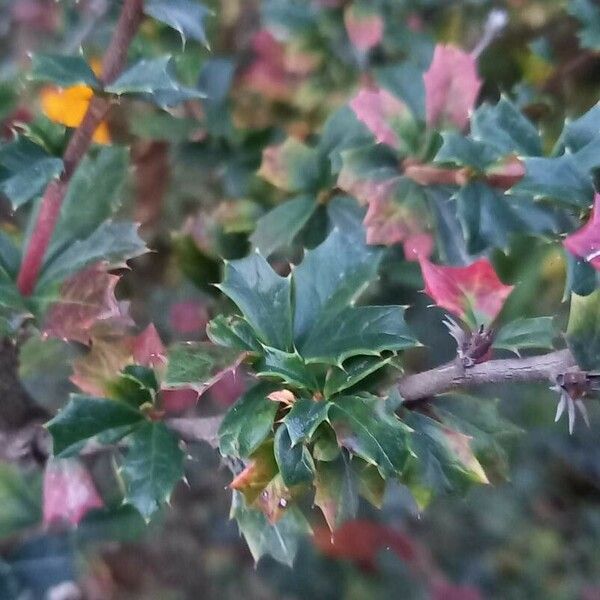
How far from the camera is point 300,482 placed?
500mm

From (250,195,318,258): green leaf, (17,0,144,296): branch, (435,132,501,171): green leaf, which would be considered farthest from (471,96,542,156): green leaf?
(17,0,144,296): branch

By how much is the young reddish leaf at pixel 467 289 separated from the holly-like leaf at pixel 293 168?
11.0 inches

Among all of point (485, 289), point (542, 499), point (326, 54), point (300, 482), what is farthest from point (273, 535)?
point (542, 499)

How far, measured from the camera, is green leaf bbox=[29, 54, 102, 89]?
1.89ft

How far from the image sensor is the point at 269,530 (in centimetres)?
63

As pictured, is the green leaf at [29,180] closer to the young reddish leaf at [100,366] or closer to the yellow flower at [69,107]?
the young reddish leaf at [100,366]

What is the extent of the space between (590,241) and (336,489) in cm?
26

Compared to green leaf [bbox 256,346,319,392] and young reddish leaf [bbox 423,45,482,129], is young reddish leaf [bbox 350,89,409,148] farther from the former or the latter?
green leaf [bbox 256,346,319,392]

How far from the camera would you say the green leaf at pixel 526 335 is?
0.52 meters

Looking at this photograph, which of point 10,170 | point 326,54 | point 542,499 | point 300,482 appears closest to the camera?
point 300,482

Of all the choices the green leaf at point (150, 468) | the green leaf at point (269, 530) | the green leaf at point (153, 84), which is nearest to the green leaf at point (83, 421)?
the green leaf at point (150, 468)

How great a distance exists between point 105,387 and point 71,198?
22 centimetres

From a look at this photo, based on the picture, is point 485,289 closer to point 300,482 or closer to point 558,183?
point 558,183

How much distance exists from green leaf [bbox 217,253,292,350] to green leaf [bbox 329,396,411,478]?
0.26ft
